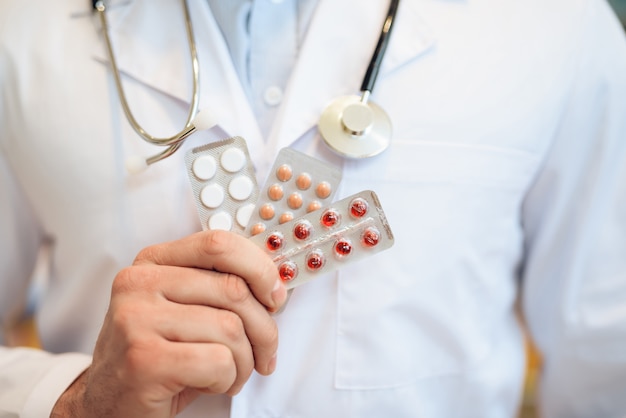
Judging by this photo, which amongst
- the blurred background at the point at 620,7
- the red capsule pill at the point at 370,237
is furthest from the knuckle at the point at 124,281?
the blurred background at the point at 620,7

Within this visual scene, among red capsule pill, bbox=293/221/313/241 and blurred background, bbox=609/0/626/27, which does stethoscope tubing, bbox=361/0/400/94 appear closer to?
red capsule pill, bbox=293/221/313/241

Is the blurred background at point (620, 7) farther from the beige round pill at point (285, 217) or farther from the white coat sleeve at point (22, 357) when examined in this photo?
the white coat sleeve at point (22, 357)

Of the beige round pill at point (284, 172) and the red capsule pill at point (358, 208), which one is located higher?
the beige round pill at point (284, 172)

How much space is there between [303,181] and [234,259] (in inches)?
4.3

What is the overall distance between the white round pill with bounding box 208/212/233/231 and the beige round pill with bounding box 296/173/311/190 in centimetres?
7

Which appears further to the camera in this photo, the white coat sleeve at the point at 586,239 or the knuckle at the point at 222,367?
the white coat sleeve at the point at 586,239

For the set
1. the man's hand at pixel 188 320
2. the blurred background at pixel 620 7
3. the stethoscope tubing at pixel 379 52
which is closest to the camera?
the man's hand at pixel 188 320

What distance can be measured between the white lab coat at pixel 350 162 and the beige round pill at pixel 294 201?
0.07m

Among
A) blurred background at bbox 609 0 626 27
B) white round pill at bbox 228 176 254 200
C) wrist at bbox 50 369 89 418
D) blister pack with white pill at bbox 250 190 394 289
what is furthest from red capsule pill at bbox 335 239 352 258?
blurred background at bbox 609 0 626 27

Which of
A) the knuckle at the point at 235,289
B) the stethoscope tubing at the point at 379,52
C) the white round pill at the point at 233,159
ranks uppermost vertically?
the stethoscope tubing at the point at 379,52

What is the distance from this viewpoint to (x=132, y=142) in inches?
22.8

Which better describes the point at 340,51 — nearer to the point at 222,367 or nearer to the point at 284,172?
the point at 284,172

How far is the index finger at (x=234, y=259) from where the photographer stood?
445mm

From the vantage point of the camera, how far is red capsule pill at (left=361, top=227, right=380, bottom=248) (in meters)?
0.49
